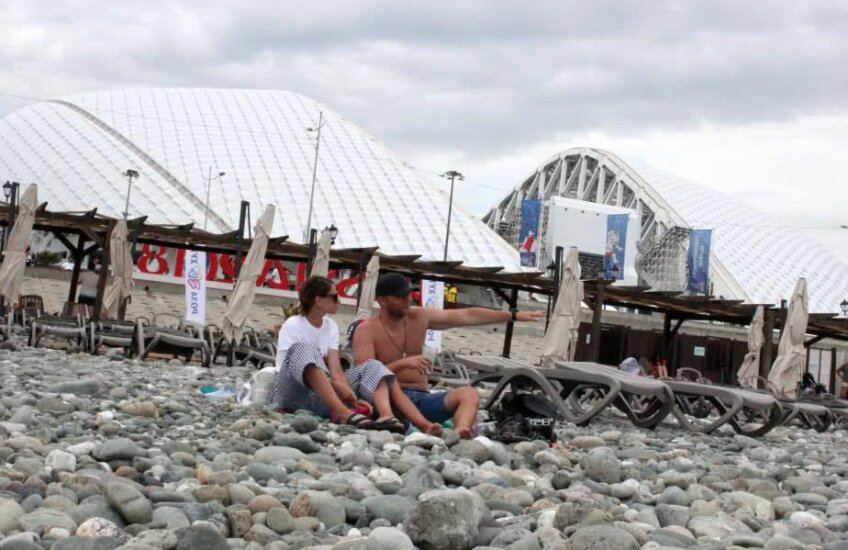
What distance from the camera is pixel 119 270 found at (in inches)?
550

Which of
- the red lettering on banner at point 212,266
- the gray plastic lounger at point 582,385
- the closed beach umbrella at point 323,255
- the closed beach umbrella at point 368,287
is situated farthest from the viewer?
the red lettering on banner at point 212,266

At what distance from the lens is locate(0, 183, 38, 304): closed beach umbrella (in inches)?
478

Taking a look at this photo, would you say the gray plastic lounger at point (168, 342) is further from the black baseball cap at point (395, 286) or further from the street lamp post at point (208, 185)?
the street lamp post at point (208, 185)

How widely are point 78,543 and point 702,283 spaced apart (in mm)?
43856

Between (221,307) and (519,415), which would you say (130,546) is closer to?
(519,415)

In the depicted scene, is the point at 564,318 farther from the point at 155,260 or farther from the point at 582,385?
the point at 155,260

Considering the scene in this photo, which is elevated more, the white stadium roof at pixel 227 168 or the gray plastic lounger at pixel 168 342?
the white stadium roof at pixel 227 168

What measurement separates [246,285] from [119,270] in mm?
2434

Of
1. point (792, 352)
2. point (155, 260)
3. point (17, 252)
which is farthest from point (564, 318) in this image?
point (155, 260)

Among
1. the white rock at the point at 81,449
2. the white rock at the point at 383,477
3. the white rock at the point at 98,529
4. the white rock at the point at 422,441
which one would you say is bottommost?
the white rock at the point at 422,441

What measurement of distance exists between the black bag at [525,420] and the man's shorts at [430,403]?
27cm

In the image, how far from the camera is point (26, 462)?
3193 mm

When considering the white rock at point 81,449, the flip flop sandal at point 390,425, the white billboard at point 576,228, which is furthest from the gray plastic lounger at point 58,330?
the white billboard at point 576,228

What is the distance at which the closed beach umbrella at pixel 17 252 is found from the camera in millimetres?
12148
